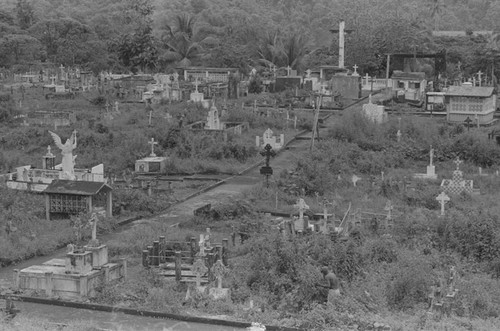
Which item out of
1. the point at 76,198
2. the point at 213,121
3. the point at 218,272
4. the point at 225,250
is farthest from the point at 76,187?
the point at 213,121

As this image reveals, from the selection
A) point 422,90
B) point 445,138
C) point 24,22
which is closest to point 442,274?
point 445,138

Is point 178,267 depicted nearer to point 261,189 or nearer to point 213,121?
point 261,189

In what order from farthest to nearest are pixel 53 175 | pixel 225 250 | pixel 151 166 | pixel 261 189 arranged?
1. pixel 151 166
2. pixel 261 189
3. pixel 53 175
4. pixel 225 250

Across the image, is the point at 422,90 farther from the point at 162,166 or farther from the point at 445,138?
the point at 162,166

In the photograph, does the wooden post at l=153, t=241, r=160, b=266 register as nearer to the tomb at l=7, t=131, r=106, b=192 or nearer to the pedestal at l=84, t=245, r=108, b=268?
the pedestal at l=84, t=245, r=108, b=268

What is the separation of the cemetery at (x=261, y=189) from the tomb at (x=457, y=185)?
0.07 m

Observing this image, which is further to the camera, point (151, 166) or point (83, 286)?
point (151, 166)

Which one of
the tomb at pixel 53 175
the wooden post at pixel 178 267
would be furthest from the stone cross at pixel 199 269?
the tomb at pixel 53 175

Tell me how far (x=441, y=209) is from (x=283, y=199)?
14.9 feet

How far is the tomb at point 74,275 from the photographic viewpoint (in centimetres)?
1508

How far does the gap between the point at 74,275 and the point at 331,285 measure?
4.42 meters

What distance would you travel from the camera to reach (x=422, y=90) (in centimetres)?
5159

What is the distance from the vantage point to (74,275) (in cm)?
1512

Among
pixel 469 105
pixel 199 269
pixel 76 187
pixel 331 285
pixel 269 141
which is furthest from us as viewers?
pixel 469 105
